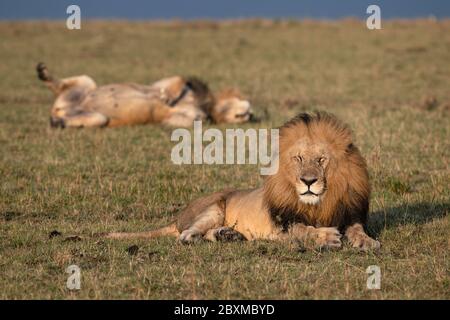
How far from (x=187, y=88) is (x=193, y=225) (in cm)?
587

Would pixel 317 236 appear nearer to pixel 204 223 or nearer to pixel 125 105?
pixel 204 223

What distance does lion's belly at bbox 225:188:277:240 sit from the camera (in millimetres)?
6461

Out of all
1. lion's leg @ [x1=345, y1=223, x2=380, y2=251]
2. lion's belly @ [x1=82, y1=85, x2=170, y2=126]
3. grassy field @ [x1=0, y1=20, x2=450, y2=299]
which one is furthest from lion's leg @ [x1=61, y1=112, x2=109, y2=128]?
lion's leg @ [x1=345, y1=223, x2=380, y2=251]

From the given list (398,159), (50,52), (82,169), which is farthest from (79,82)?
(50,52)

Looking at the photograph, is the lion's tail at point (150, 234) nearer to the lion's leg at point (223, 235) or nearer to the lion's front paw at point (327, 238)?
the lion's leg at point (223, 235)

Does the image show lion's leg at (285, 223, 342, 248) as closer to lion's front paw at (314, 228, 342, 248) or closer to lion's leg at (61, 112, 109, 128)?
lion's front paw at (314, 228, 342, 248)

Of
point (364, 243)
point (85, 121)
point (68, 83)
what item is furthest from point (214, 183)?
point (68, 83)

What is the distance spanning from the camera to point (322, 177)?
237 inches

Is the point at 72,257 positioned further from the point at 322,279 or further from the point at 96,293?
the point at 322,279

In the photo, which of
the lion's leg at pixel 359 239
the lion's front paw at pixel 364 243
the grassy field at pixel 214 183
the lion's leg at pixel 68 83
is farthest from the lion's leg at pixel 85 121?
the lion's front paw at pixel 364 243

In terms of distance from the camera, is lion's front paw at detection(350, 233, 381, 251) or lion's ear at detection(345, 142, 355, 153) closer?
lion's front paw at detection(350, 233, 381, 251)

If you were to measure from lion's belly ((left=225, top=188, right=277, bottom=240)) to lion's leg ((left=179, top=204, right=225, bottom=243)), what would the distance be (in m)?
0.07

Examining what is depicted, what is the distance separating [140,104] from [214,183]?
11.7 ft

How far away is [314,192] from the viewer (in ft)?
→ 19.6
